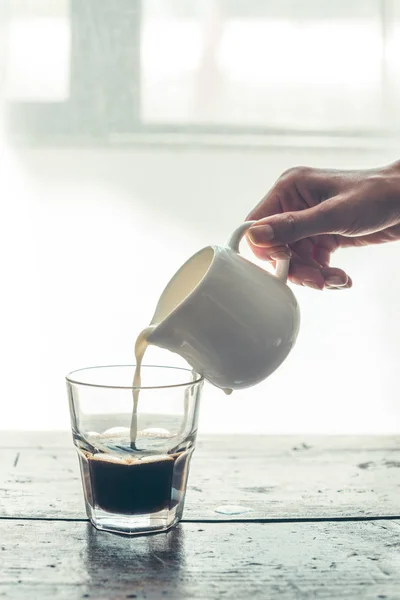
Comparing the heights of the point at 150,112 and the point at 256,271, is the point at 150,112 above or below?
above

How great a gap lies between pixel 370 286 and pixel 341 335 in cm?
16

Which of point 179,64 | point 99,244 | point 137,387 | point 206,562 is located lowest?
point 206,562

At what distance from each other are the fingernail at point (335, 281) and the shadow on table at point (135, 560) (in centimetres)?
53

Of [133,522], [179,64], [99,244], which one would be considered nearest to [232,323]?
[133,522]

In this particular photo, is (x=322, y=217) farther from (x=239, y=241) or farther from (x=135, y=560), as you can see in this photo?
(x=135, y=560)

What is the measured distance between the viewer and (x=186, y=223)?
2.08 m

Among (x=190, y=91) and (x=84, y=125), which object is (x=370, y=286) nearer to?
(x=190, y=91)

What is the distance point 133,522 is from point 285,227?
1.20 ft

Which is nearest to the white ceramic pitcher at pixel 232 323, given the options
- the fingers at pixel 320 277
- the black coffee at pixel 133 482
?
the black coffee at pixel 133 482

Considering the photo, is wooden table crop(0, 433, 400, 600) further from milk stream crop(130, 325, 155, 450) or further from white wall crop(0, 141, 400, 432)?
white wall crop(0, 141, 400, 432)

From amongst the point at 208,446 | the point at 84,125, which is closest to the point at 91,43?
the point at 84,125

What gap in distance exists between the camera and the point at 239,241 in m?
0.84

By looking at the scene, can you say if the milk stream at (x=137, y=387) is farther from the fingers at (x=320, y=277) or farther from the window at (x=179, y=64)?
the window at (x=179, y=64)

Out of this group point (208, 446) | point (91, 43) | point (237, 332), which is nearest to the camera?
point (237, 332)
